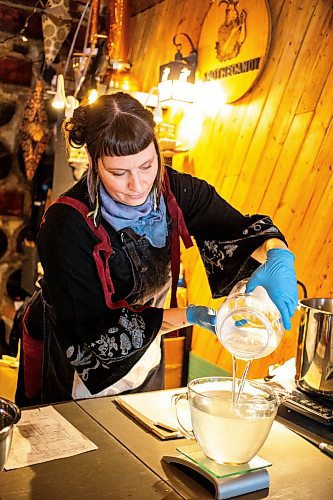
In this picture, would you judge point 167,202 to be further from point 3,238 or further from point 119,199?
point 3,238

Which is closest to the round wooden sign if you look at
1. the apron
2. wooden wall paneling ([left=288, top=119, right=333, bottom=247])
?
wooden wall paneling ([left=288, top=119, right=333, bottom=247])

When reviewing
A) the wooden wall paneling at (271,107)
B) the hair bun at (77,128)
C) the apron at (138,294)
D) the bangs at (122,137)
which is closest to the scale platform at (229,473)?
the apron at (138,294)

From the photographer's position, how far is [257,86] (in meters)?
2.84

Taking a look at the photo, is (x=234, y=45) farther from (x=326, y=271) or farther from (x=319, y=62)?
(x=326, y=271)

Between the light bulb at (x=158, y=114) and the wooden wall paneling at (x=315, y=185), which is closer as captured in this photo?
the wooden wall paneling at (x=315, y=185)

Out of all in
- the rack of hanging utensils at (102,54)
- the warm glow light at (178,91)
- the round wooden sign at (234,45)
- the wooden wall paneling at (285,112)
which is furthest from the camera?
the rack of hanging utensils at (102,54)

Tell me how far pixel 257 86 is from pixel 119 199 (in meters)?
1.58

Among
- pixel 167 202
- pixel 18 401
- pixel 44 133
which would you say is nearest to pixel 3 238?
pixel 44 133

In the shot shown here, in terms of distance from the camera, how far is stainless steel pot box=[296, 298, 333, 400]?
132 cm

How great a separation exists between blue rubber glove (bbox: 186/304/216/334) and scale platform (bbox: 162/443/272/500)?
0.31 meters

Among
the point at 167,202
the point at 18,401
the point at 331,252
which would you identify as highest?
the point at 167,202

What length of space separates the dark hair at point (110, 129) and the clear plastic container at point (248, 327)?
544mm

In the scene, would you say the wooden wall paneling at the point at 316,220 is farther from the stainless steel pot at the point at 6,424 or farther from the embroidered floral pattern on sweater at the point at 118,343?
the stainless steel pot at the point at 6,424

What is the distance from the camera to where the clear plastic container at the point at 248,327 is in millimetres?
1058
